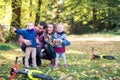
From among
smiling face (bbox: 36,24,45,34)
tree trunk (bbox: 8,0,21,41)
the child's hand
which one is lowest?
tree trunk (bbox: 8,0,21,41)

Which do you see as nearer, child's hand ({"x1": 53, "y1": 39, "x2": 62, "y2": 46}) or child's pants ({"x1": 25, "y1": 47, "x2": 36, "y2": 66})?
child's pants ({"x1": 25, "y1": 47, "x2": 36, "y2": 66})

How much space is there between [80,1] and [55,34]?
2640 cm

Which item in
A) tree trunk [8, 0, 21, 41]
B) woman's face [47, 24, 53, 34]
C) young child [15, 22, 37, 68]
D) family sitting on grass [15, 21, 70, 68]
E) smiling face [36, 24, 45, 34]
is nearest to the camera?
young child [15, 22, 37, 68]

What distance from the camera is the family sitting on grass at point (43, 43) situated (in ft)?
29.5

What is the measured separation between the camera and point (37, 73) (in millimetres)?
8047

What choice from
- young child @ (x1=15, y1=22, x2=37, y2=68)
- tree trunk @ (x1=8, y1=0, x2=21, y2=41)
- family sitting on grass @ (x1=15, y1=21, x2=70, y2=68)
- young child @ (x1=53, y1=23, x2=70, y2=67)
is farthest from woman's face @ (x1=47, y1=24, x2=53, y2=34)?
tree trunk @ (x1=8, y1=0, x2=21, y2=41)

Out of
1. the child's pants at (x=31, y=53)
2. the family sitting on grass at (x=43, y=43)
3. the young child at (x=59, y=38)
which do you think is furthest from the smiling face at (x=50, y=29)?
the child's pants at (x=31, y=53)

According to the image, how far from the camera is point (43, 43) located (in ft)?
31.2

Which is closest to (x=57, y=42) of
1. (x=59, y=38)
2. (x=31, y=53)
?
(x=59, y=38)

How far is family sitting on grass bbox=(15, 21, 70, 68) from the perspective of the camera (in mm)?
9000

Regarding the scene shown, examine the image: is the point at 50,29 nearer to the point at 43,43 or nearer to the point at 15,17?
the point at 43,43

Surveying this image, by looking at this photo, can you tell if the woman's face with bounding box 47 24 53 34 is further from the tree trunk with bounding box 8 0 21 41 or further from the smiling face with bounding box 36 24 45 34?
the tree trunk with bounding box 8 0 21 41

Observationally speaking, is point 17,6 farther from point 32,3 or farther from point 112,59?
point 112,59

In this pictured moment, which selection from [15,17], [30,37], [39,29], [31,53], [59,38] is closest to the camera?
[30,37]
